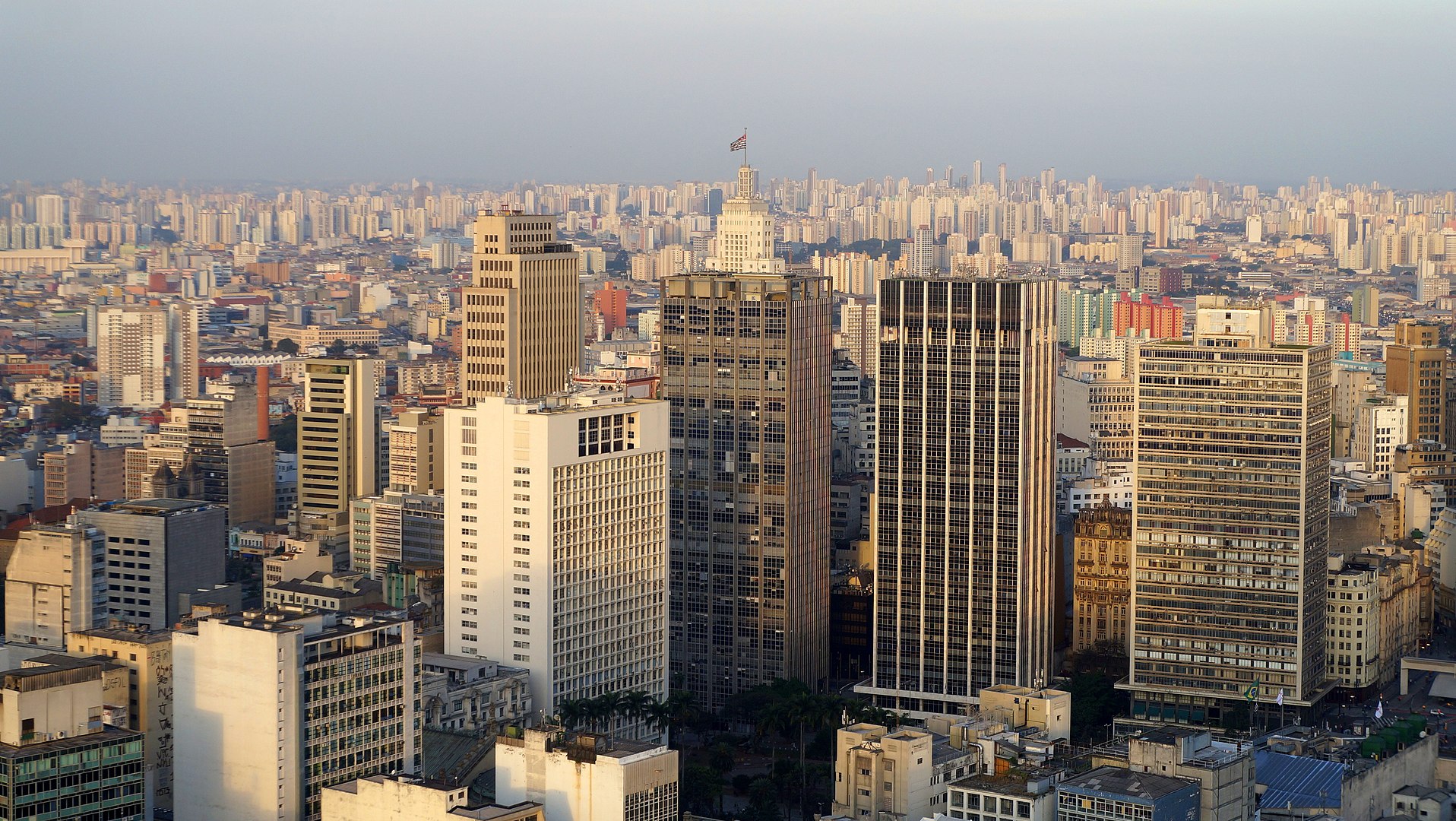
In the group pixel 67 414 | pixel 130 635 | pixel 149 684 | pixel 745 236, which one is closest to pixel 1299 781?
pixel 149 684

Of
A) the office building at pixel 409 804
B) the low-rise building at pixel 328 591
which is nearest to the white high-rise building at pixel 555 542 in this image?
the low-rise building at pixel 328 591

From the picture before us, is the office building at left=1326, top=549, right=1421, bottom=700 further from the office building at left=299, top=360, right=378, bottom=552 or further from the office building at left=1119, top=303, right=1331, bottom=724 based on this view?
the office building at left=299, top=360, right=378, bottom=552

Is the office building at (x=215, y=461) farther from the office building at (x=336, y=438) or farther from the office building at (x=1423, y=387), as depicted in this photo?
the office building at (x=1423, y=387)

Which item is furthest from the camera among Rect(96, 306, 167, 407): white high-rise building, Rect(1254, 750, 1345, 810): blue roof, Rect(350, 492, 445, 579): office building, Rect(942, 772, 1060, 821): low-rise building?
Rect(96, 306, 167, 407): white high-rise building

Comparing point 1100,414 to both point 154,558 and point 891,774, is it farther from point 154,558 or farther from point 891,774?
point 891,774

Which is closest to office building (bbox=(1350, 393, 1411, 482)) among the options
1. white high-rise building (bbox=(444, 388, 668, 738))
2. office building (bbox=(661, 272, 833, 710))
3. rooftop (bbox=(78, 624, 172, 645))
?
office building (bbox=(661, 272, 833, 710))

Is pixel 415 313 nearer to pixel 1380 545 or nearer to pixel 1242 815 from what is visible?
pixel 1380 545

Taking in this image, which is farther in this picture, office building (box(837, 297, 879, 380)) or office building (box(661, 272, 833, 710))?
office building (box(837, 297, 879, 380))
